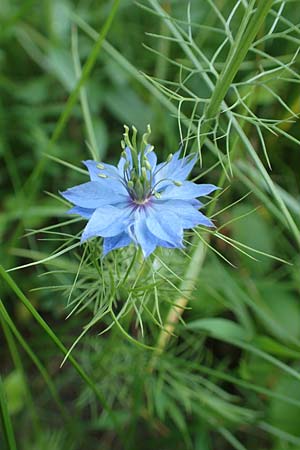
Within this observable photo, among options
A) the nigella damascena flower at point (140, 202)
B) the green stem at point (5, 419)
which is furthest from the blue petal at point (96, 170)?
the green stem at point (5, 419)

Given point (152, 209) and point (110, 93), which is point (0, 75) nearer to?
point (110, 93)

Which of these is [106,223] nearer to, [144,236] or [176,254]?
[144,236]

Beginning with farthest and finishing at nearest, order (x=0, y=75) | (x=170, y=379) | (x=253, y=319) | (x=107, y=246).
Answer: (x=0, y=75)
(x=253, y=319)
(x=170, y=379)
(x=107, y=246)

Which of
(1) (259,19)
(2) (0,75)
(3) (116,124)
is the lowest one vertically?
(3) (116,124)

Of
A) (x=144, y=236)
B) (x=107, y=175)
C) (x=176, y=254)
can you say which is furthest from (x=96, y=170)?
(x=176, y=254)

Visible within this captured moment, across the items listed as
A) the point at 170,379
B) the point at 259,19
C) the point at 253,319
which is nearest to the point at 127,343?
the point at 170,379
